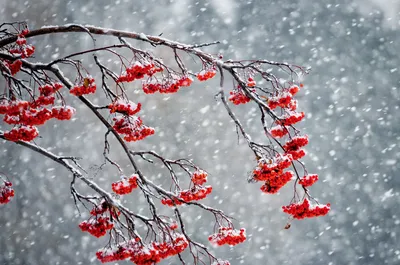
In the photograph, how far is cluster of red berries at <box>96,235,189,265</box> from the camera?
2.84 meters

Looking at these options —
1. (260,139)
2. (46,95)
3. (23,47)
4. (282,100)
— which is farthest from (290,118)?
(260,139)

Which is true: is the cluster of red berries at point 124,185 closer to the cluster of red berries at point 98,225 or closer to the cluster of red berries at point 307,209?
the cluster of red berries at point 98,225

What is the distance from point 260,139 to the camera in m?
16.4

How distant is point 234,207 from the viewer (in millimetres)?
15547


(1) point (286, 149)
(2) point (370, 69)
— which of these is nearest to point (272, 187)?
(1) point (286, 149)

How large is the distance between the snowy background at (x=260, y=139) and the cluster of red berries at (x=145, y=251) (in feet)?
35.9

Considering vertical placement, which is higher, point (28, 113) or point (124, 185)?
point (28, 113)

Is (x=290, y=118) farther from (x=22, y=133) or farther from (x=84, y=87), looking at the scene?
(x=22, y=133)

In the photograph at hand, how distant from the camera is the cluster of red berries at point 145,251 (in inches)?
112

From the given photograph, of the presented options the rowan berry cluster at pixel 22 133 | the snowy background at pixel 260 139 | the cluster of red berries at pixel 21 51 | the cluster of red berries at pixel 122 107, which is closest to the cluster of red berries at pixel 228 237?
the cluster of red berries at pixel 122 107

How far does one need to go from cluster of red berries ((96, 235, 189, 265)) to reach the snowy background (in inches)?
431

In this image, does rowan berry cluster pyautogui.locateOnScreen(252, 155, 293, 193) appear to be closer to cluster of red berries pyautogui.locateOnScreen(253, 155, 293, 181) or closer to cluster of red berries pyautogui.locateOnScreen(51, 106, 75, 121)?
cluster of red berries pyautogui.locateOnScreen(253, 155, 293, 181)

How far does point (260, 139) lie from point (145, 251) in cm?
1374

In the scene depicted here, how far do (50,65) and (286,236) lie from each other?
1346 centimetres
